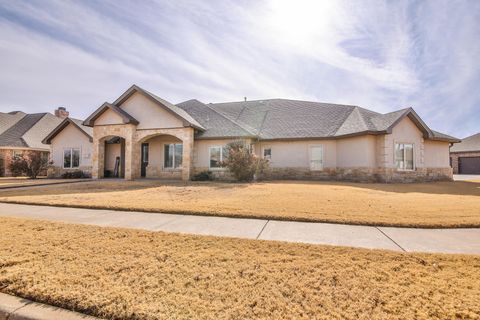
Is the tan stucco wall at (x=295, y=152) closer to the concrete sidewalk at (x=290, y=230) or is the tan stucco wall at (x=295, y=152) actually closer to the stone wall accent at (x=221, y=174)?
the stone wall accent at (x=221, y=174)

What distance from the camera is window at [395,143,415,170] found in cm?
1642

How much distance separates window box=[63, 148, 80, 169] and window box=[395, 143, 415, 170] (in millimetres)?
25663

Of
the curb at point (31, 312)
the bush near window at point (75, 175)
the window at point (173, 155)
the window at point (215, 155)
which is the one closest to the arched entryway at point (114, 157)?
the bush near window at point (75, 175)

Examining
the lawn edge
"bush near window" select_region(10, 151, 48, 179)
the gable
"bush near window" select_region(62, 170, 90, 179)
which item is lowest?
the lawn edge

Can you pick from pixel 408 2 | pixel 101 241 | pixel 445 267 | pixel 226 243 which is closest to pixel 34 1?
pixel 101 241

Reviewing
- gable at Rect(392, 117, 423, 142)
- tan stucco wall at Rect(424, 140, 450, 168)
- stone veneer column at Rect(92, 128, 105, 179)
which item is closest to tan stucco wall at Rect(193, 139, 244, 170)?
stone veneer column at Rect(92, 128, 105, 179)

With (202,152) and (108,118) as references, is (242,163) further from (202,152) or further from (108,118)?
(108,118)

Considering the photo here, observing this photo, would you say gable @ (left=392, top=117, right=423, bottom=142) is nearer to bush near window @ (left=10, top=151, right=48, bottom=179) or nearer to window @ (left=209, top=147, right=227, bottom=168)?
window @ (left=209, top=147, right=227, bottom=168)

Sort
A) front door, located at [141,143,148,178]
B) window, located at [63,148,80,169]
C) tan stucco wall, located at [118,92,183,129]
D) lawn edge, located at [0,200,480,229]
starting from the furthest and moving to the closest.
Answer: window, located at [63,148,80,169], front door, located at [141,143,148,178], tan stucco wall, located at [118,92,183,129], lawn edge, located at [0,200,480,229]

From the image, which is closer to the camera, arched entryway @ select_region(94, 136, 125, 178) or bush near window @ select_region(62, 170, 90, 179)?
bush near window @ select_region(62, 170, 90, 179)

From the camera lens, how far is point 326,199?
348 inches

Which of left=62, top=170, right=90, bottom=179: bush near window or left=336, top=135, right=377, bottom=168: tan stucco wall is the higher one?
left=336, top=135, right=377, bottom=168: tan stucco wall

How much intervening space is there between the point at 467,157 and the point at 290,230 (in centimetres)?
3958

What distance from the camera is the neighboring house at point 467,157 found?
103 feet
